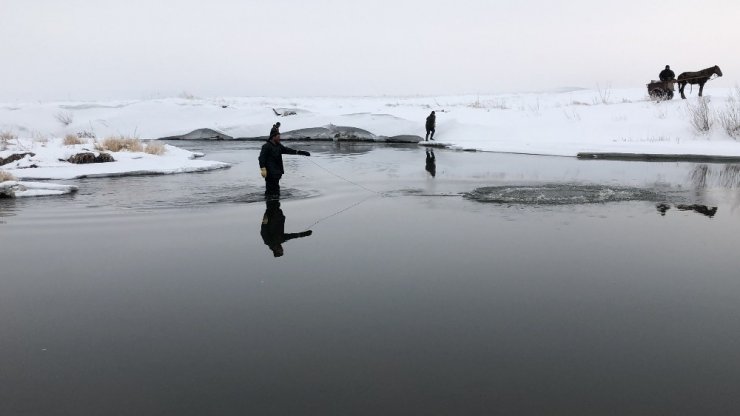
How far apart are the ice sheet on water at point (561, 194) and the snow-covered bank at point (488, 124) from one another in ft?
32.5

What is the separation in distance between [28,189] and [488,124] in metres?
26.1

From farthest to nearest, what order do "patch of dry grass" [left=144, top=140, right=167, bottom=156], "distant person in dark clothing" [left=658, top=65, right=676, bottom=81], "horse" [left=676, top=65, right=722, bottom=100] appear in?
1. "distant person in dark clothing" [left=658, top=65, right=676, bottom=81]
2. "horse" [left=676, top=65, right=722, bottom=100]
3. "patch of dry grass" [left=144, top=140, right=167, bottom=156]

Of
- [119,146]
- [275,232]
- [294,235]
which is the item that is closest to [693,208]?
[294,235]

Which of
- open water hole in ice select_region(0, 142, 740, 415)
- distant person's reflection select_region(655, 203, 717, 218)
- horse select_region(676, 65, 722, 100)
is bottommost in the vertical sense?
open water hole in ice select_region(0, 142, 740, 415)

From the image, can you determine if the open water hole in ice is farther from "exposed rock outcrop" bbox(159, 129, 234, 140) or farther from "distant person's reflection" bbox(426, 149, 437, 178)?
"exposed rock outcrop" bbox(159, 129, 234, 140)

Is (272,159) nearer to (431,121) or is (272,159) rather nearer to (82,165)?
(82,165)

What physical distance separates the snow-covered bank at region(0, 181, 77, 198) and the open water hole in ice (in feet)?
5.98

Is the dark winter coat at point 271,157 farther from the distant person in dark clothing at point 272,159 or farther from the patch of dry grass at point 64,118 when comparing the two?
the patch of dry grass at point 64,118

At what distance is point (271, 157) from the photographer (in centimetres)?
987

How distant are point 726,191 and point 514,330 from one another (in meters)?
9.65

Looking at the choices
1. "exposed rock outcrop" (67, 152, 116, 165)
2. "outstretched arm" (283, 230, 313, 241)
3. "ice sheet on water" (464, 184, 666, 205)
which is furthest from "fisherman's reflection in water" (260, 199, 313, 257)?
"exposed rock outcrop" (67, 152, 116, 165)

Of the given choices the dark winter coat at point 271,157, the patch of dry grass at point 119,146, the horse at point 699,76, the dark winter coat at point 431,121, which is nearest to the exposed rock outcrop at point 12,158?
the patch of dry grass at point 119,146

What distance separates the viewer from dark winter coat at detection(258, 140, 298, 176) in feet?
31.9

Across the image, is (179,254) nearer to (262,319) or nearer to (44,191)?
(262,319)
